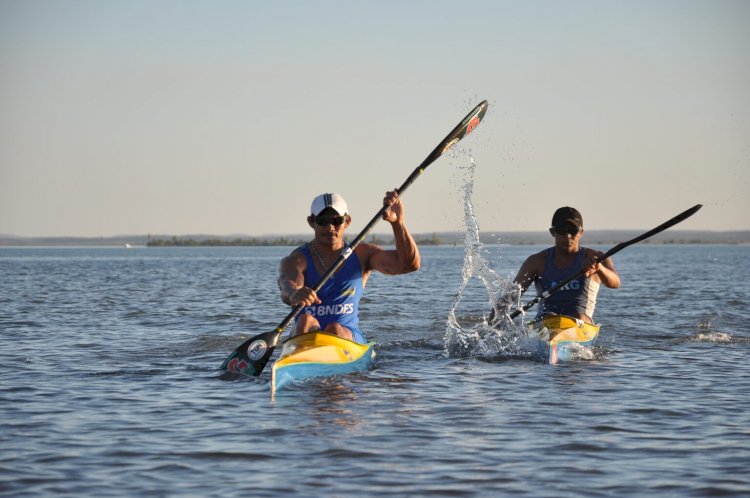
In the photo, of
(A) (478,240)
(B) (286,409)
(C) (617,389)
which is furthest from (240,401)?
(A) (478,240)

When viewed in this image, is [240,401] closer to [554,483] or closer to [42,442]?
[42,442]

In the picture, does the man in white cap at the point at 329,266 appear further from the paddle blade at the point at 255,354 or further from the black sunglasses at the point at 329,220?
the paddle blade at the point at 255,354

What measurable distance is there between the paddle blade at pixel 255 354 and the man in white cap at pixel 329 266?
43 centimetres

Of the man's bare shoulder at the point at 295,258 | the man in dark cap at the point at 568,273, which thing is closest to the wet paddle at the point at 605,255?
the man in dark cap at the point at 568,273

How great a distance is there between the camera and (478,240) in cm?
1592

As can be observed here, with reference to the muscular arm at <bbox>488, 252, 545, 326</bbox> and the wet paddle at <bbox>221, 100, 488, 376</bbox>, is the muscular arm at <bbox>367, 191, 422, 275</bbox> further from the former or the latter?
the muscular arm at <bbox>488, 252, 545, 326</bbox>

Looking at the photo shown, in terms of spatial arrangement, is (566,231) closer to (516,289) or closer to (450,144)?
(516,289)

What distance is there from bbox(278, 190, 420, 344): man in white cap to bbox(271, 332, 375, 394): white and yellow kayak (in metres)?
0.27

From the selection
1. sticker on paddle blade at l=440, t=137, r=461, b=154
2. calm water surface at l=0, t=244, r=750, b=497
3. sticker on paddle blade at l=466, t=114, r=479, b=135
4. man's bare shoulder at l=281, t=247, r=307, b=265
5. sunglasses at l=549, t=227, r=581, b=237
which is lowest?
calm water surface at l=0, t=244, r=750, b=497

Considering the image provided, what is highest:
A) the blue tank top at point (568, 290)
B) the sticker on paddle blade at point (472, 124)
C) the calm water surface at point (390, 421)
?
the sticker on paddle blade at point (472, 124)

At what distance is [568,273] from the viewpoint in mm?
13867

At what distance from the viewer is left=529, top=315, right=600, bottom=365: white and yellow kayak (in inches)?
506

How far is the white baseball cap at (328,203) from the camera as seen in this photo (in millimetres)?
10859

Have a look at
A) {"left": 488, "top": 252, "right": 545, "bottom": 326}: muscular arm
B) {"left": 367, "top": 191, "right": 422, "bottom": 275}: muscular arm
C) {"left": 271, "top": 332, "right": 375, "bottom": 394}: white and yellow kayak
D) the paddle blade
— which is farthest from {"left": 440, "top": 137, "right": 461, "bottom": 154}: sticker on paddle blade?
the paddle blade
